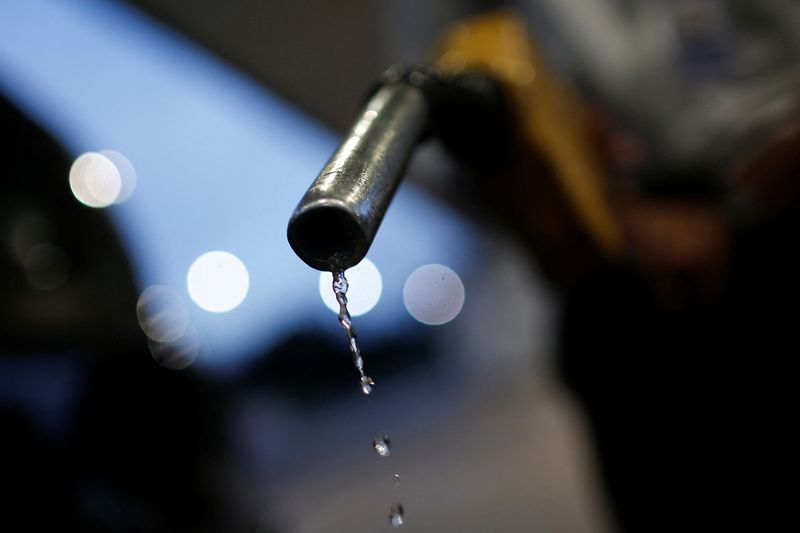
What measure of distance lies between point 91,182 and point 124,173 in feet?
1.88

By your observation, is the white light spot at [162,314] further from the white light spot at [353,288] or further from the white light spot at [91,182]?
the white light spot at [353,288]

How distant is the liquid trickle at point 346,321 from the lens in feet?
0.75

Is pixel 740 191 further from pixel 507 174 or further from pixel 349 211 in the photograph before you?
pixel 349 211

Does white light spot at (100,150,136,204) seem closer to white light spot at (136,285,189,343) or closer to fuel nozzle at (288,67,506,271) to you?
white light spot at (136,285,189,343)

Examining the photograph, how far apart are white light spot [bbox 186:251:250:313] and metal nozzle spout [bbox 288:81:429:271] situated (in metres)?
0.33

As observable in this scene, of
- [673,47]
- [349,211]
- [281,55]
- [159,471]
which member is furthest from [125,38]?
[349,211]

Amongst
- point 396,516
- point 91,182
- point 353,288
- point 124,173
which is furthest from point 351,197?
point 124,173

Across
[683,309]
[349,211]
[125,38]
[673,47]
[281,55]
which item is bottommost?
[349,211]

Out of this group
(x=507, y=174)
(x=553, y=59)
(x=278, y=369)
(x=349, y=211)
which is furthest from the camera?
(x=278, y=369)

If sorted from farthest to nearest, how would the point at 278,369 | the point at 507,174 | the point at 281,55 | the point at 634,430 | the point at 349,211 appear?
the point at 278,369 < the point at 281,55 < the point at 634,430 < the point at 507,174 < the point at 349,211

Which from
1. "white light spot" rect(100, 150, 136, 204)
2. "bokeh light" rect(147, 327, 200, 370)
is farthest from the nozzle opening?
"white light spot" rect(100, 150, 136, 204)

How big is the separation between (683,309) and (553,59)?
0.99ft

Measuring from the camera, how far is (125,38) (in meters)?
1.77

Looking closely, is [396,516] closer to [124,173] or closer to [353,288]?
[353,288]
